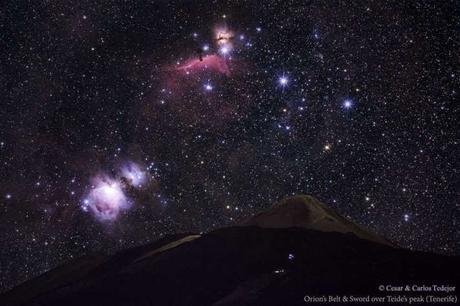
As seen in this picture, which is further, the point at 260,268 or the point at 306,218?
the point at 306,218

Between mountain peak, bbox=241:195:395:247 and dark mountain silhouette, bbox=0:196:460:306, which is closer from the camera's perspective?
dark mountain silhouette, bbox=0:196:460:306

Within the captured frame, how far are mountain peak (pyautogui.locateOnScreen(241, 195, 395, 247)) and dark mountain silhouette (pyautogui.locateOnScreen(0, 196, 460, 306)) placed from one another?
93 mm

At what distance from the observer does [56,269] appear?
44.1 meters

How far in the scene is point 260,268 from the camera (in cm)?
2694

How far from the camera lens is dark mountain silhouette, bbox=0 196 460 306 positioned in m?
20.1

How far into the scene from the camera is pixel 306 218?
37000 millimetres

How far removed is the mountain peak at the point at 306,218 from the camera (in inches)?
1379

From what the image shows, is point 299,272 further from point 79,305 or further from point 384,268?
point 79,305

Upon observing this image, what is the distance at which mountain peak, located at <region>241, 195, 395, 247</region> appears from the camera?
115 feet

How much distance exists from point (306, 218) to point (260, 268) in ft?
37.2

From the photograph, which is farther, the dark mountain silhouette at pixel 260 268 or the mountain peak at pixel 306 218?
the mountain peak at pixel 306 218

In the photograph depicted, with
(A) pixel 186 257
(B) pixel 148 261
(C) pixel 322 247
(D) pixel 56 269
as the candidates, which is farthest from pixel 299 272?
(D) pixel 56 269

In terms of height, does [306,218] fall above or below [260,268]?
above

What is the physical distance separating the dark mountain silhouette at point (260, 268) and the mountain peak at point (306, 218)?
9cm
